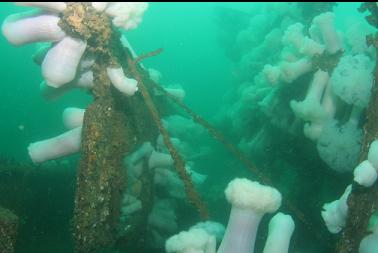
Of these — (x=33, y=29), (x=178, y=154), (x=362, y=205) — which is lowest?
(x=178, y=154)

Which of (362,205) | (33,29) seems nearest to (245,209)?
(362,205)

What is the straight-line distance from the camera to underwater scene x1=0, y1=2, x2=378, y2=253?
3322 mm

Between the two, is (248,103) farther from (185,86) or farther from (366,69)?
(185,86)

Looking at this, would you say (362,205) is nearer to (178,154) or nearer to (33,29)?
(178,154)

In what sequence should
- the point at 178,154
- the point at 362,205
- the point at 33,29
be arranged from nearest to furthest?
the point at 362,205, the point at 33,29, the point at 178,154

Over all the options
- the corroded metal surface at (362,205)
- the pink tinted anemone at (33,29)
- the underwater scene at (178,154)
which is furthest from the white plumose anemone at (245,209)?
the pink tinted anemone at (33,29)

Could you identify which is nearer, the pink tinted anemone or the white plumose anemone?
the white plumose anemone

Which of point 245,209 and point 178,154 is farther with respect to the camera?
point 178,154

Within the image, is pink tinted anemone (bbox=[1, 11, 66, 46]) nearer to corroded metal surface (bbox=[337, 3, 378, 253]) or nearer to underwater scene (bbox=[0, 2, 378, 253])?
underwater scene (bbox=[0, 2, 378, 253])

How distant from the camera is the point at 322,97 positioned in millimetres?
5684

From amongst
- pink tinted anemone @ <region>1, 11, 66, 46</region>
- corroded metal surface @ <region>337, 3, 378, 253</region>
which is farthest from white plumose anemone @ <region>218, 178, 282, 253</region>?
pink tinted anemone @ <region>1, 11, 66, 46</region>

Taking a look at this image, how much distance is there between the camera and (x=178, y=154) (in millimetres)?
4027

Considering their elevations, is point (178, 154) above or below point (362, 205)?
below

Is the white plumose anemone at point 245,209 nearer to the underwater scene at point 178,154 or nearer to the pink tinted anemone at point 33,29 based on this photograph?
the underwater scene at point 178,154
